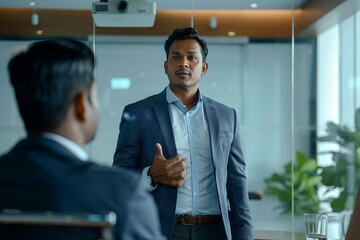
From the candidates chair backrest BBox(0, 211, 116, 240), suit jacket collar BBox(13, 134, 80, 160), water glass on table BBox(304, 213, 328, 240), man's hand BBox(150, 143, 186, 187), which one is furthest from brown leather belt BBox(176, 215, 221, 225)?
chair backrest BBox(0, 211, 116, 240)

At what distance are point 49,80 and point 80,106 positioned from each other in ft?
0.30

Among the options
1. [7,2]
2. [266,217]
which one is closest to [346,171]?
[266,217]

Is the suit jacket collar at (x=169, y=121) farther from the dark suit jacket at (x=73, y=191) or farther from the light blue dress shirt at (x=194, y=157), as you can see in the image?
the dark suit jacket at (x=73, y=191)

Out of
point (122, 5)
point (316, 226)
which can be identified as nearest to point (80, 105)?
point (316, 226)

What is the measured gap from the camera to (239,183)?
Result: 12.6ft

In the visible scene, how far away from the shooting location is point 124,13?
5.93m

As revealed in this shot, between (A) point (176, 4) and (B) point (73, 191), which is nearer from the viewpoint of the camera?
(B) point (73, 191)

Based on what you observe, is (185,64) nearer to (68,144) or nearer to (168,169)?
(168,169)

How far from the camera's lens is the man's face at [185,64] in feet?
12.7

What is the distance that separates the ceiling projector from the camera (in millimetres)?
5809

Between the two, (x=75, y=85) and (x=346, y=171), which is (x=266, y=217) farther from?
(x=75, y=85)

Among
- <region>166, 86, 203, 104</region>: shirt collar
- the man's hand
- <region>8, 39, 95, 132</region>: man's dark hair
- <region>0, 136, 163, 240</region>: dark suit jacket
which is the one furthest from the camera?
<region>166, 86, 203, 104</region>: shirt collar

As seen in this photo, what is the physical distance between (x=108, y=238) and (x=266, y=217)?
5.72m

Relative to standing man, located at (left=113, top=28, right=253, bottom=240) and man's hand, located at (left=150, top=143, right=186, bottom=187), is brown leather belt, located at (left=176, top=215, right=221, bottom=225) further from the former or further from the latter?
man's hand, located at (left=150, top=143, right=186, bottom=187)
